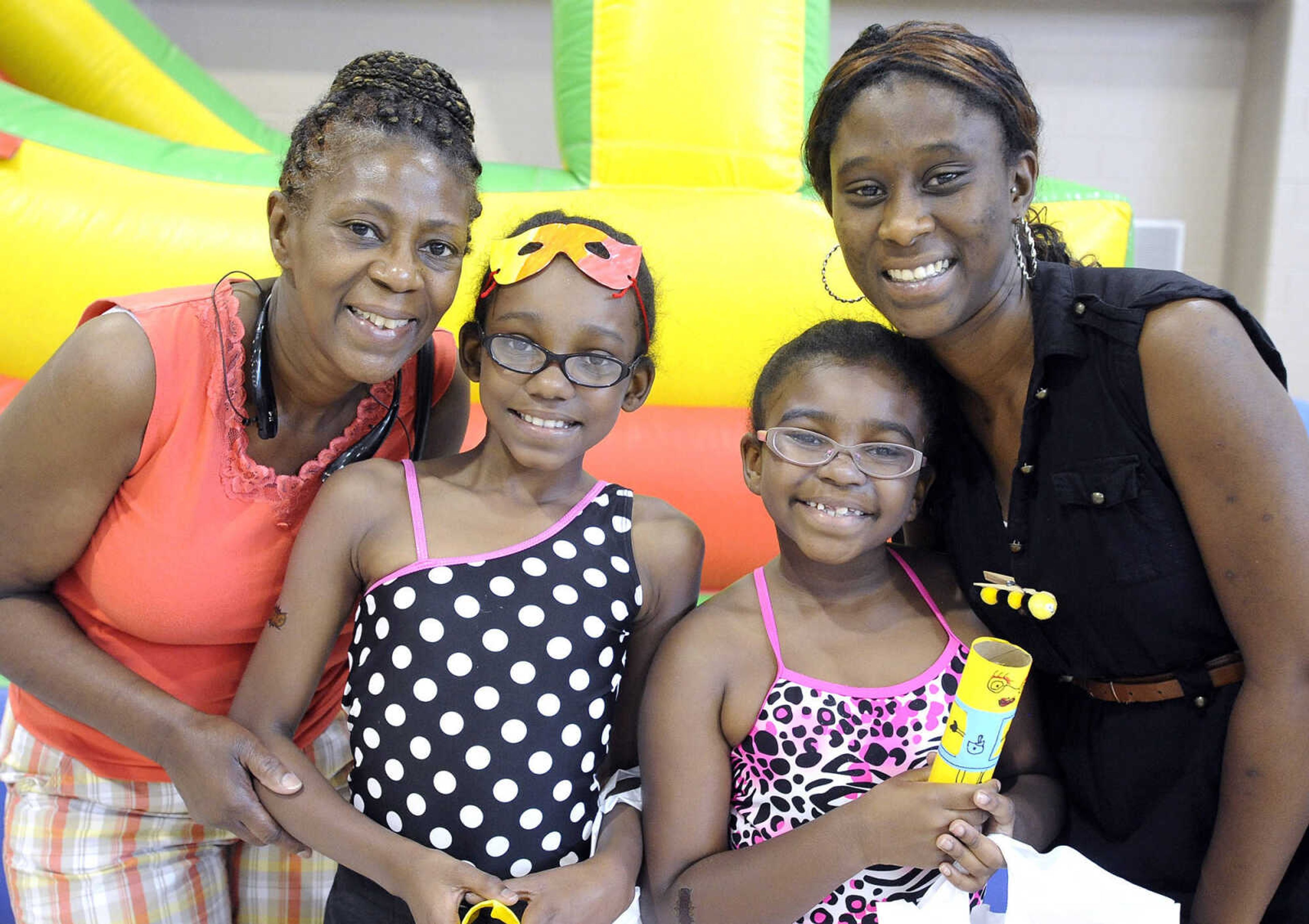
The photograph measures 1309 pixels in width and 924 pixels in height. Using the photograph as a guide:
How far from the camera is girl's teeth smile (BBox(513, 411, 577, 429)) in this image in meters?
1.43

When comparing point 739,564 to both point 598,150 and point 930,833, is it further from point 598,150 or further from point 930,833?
point 930,833

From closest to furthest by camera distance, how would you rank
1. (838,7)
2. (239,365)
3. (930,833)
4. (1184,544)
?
(930,833) < (1184,544) < (239,365) < (838,7)

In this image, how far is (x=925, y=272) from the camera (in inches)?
53.4

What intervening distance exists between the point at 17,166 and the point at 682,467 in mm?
1648

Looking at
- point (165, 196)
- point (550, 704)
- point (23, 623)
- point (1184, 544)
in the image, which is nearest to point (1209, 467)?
point (1184, 544)

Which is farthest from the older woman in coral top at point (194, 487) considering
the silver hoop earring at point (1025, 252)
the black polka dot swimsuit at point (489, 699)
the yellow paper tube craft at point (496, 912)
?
the silver hoop earring at point (1025, 252)

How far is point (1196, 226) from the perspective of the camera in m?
4.50

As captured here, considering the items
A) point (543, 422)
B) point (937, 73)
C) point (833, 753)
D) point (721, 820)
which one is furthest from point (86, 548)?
point (937, 73)

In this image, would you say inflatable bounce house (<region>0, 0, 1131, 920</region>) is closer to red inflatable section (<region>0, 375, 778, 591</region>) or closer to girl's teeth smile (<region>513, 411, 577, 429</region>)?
red inflatable section (<region>0, 375, 778, 591</region>)

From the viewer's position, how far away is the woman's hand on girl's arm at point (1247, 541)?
48.9 inches

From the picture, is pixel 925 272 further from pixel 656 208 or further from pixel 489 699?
pixel 656 208

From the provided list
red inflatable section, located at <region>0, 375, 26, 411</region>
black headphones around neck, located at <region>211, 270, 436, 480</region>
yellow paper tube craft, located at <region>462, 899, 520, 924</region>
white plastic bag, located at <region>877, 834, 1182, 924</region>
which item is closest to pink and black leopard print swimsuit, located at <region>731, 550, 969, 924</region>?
white plastic bag, located at <region>877, 834, 1182, 924</region>

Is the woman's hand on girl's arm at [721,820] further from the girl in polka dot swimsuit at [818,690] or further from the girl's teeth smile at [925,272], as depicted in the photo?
the girl's teeth smile at [925,272]

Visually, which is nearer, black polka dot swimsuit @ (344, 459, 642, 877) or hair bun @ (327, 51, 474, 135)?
black polka dot swimsuit @ (344, 459, 642, 877)
